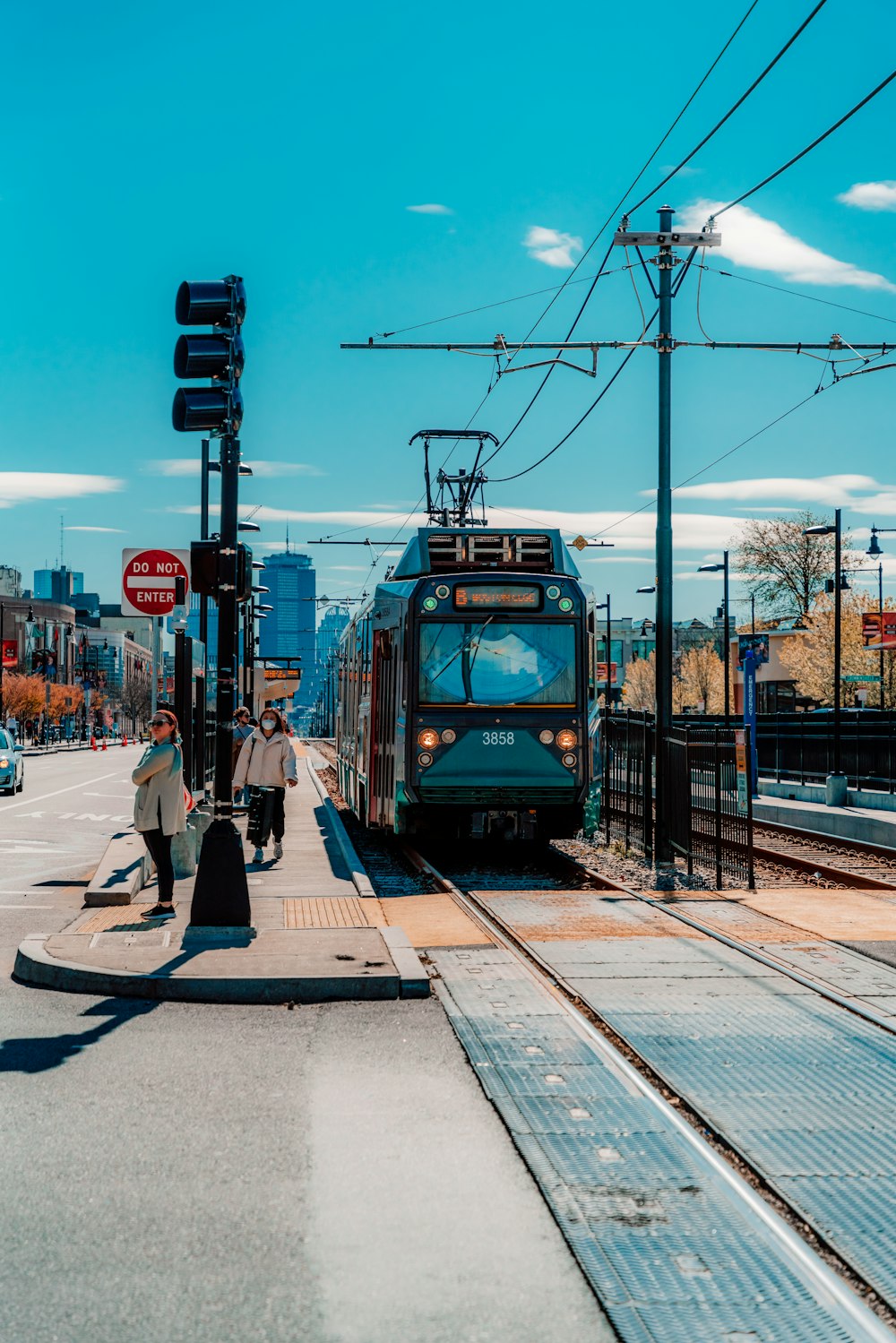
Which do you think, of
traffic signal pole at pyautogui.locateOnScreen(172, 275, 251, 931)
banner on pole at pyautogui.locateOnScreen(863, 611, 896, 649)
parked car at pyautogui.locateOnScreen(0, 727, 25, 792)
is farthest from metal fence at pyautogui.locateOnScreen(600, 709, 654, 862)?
banner on pole at pyautogui.locateOnScreen(863, 611, 896, 649)

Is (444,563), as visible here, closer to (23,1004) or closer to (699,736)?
(699,736)

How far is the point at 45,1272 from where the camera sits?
4520 millimetres

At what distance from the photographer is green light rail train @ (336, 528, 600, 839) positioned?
52.9ft

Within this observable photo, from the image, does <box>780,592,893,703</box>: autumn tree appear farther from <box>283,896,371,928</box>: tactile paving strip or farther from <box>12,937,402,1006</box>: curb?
<box>12,937,402,1006</box>: curb

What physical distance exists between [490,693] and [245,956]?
23.1 ft

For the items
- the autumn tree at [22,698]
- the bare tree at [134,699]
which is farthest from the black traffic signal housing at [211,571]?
the bare tree at [134,699]

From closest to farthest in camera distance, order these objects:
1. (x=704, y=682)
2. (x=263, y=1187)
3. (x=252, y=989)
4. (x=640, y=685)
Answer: (x=263, y=1187) < (x=252, y=989) < (x=704, y=682) < (x=640, y=685)

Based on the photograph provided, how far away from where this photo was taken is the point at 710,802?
52.9ft

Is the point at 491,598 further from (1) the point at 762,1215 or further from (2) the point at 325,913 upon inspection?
(1) the point at 762,1215

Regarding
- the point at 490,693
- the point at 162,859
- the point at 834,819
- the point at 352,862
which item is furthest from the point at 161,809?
the point at 834,819

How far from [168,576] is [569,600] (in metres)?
4.61

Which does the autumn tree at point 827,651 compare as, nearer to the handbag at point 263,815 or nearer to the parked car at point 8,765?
the parked car at point 8,765

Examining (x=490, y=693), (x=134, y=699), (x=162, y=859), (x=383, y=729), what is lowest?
(x=162, y=859)

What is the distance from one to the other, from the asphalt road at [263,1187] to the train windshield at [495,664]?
7722 millimetres
